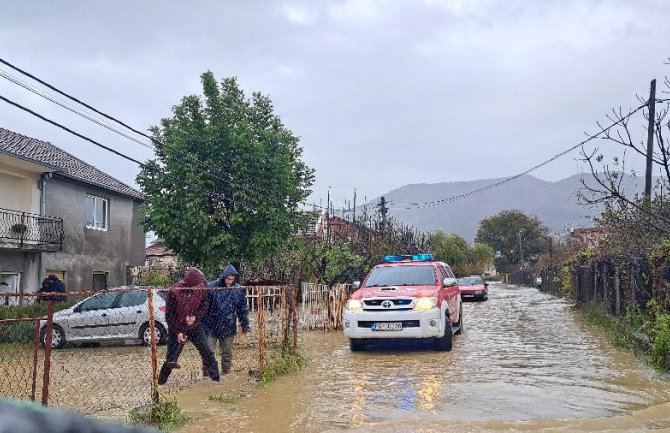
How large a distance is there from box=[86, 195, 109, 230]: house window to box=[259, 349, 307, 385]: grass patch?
15.5 m

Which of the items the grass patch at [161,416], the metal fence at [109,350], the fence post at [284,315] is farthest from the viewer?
the fence post at [284,315]

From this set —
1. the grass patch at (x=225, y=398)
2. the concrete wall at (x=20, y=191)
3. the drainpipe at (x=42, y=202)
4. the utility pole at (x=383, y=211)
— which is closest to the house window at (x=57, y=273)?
the drainpipe at (x=42, y=202)

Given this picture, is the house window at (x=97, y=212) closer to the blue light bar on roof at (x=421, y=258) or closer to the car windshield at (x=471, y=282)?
the blue light bar on roof at (x=421, y=258)

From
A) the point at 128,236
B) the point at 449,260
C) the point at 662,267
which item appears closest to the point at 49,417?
the point at 662,267

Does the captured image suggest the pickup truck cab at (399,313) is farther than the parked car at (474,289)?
No

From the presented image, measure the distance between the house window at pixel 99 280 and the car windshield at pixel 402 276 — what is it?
14.7 metres

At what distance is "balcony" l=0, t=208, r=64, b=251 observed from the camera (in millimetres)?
19453

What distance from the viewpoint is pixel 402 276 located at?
13.4 metres

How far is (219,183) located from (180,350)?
1234cm

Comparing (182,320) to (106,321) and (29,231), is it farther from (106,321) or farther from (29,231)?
(29,231)

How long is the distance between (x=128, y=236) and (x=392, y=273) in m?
15.7

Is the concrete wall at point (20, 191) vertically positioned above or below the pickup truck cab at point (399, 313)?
above

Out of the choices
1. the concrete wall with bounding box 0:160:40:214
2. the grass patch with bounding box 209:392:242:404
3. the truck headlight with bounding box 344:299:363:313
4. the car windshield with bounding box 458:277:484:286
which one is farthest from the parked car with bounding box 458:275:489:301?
the grass patch with bounding box 209:392:242:404

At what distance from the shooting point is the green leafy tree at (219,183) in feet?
64.6
